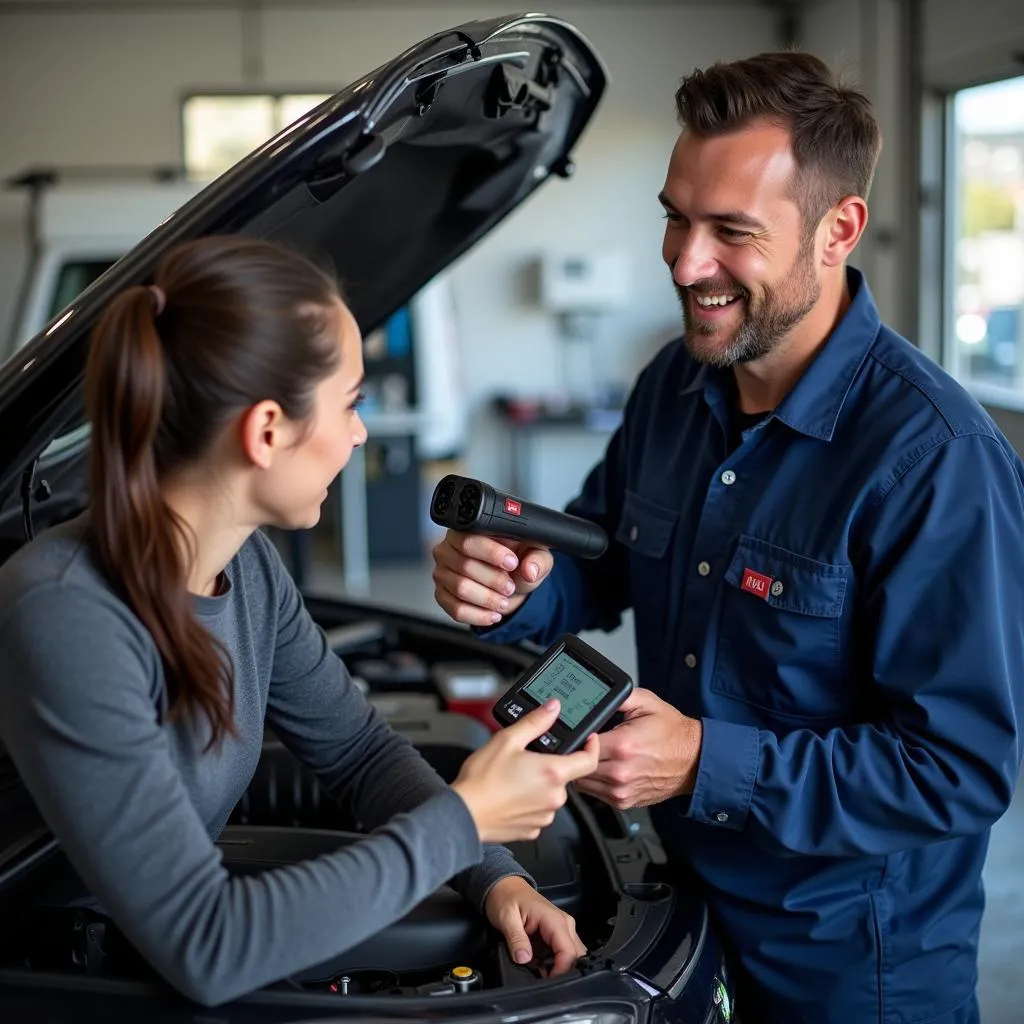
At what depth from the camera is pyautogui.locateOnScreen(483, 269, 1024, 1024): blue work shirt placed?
59.0 inches

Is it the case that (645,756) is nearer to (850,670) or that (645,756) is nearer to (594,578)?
(850,670)

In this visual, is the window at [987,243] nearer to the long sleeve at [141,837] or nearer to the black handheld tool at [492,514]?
the black handheld tool at [492,514]

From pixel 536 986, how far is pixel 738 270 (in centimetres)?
92

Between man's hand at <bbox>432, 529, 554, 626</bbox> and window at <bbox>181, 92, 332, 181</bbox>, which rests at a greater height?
window at <bbox>181, 92, 332, 181</bbox>

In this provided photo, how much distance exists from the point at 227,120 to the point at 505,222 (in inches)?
78.9

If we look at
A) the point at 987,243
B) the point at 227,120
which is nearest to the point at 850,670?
the point at 987,243

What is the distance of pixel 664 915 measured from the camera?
1.52 m

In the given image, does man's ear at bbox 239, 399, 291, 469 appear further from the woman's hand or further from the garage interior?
the garage interior

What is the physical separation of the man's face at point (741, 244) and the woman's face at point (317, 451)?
1.84 ft

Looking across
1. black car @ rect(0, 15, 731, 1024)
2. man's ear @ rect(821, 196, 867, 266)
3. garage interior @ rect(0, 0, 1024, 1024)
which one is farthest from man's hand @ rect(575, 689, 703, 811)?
garage interior @ rect(0, 0, 1024, 1024)

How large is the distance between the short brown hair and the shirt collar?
0.14 meters

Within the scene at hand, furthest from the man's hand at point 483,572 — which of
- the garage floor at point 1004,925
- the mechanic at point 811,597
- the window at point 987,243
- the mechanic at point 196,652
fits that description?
the window at point 987,243

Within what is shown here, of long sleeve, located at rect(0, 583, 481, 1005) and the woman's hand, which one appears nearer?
long sleeve, located at rect(0, 583, 481, 1005)

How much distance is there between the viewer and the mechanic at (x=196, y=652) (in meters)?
1.13
